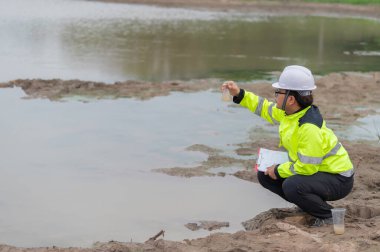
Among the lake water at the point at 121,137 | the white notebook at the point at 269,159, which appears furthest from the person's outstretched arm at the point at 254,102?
the lake water at the point at 121,137

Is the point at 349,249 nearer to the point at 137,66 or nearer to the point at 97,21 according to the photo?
the point at 137,66

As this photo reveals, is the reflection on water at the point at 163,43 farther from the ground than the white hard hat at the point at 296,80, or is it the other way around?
the reflection on water at the point at 163,43

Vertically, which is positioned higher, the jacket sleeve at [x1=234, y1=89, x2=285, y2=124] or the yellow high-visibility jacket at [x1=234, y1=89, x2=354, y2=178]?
the jacket sleeve at [x1=234, y1=89, x2=285, y2=124]

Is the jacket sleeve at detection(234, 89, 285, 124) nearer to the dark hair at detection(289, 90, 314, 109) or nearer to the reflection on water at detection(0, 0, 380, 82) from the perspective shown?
the dark hair at detection(289, 90, 314, 109)

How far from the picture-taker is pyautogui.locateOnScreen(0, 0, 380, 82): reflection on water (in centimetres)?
1474

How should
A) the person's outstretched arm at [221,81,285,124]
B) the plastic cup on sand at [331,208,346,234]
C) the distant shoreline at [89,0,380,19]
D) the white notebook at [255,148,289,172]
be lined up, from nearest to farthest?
the plastic cup on sand at [331,208,346,234], the white notebook at [255,148,289,172], the person's outstretched arm at [221,81,285,124], the distant shoreline at [89,0,380,19]

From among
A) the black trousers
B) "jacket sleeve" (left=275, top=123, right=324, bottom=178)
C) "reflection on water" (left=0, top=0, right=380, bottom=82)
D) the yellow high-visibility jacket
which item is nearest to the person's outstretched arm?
the yellow high-visibility jacket

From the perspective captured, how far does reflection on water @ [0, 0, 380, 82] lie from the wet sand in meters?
1.66

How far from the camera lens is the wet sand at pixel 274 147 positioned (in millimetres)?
4629

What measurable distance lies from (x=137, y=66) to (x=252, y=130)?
651cm

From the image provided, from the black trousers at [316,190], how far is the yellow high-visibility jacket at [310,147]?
5cm

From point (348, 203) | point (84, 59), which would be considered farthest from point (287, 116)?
point (84, 59)

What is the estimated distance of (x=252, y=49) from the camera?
19438 mm

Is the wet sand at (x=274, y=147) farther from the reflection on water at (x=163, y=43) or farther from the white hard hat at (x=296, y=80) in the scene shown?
the reflection on water at (x=163, y=43)
